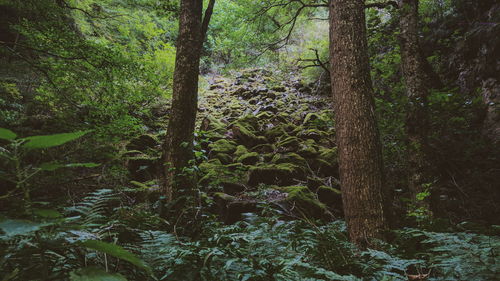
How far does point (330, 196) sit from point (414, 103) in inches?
92.5

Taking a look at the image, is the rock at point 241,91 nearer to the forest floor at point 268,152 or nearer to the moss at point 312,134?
the forest floor at point 268,152

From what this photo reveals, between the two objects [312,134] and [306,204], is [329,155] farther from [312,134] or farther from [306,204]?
[306,204]

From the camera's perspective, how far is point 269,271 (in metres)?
1.27

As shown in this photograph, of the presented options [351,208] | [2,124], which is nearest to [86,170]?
[2,124]

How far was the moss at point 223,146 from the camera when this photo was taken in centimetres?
672

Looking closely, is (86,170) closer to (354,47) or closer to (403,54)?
(354,47)

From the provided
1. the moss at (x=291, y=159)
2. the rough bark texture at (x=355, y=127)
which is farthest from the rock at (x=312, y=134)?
the rough bark texture at (x=355, y=127)

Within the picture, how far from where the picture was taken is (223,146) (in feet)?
22.8

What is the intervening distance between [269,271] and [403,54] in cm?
507

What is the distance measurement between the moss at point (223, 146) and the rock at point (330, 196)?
8.53 feet

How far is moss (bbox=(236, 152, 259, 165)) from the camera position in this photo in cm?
646

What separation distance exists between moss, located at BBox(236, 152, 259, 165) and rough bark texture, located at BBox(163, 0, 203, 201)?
2.70 meters

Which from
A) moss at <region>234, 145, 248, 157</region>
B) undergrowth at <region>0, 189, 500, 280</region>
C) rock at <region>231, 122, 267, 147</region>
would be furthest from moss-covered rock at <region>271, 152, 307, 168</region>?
undergrowth at <region>0, 189, 500, 280</region>

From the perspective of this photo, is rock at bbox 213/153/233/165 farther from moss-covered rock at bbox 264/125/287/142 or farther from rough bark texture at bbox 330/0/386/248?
rough bark texture at bbox 330/0/386/248
